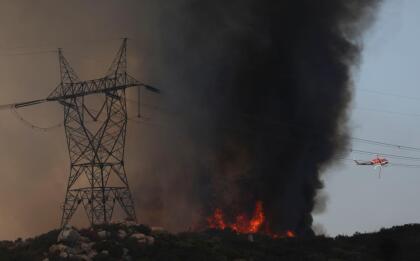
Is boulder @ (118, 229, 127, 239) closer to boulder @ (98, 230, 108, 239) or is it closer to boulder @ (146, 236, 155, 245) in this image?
boulder @ (98, 230, 108, 239)

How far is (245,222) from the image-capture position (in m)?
74.2

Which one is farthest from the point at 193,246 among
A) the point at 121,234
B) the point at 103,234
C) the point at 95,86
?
the point at 95,86

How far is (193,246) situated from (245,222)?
27.4 m

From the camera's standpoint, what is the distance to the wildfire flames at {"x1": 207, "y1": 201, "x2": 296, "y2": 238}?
7369 centimetres

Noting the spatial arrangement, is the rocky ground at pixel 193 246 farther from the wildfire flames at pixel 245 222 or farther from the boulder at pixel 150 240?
the wildfire flames at pixel 245 222

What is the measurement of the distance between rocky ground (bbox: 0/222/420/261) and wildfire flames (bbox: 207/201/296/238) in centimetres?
1192

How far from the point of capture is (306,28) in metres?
86.1

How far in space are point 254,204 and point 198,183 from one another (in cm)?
851

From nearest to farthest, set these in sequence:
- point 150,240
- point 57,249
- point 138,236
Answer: point 57,249 < point 150,240 < point 138,236

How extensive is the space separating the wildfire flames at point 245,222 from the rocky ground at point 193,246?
11916 mm

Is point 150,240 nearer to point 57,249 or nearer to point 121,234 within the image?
point 121,234

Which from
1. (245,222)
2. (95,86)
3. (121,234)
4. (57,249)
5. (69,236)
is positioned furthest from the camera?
(245,222)

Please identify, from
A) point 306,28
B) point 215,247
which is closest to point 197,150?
point 306,28

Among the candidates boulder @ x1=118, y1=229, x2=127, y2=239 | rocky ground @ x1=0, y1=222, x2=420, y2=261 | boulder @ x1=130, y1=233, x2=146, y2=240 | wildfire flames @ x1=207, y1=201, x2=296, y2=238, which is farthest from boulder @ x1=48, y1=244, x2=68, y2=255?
wildfire flames @ x1=207, y1=201, x2=296, y2=238
